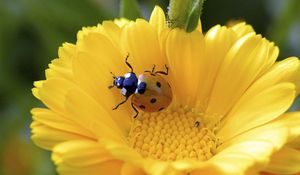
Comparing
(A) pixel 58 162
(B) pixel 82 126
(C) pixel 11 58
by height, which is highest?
(C) pixel 11 58

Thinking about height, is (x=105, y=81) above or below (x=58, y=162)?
above

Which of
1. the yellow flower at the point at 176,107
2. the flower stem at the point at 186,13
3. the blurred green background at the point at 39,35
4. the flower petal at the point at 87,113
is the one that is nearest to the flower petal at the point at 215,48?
the yellow flower at the point at 176,107

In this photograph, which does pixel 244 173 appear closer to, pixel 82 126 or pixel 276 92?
pixel 276 92

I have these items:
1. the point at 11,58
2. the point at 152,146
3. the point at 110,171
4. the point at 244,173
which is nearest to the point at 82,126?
the point at 110,171

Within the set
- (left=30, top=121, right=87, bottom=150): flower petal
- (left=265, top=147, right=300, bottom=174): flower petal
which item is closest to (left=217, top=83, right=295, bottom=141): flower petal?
(left=265, top=147, right=300, bottom=174): flower petal

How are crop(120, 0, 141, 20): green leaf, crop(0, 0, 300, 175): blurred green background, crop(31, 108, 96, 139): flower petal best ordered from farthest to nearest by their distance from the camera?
1. crop(0, 0, 300, 175): blurred green background
2. crop(120, 0, 141, 20): green leaf
3. crop(31, 108, 96, 139): flower petal

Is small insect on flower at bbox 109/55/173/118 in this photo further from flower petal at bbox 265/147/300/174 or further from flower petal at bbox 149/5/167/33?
flower petal at bbox 265/147/300/174

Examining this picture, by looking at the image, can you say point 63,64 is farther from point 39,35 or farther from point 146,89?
point 39,35

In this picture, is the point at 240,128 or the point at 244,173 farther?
the point at 240,128
